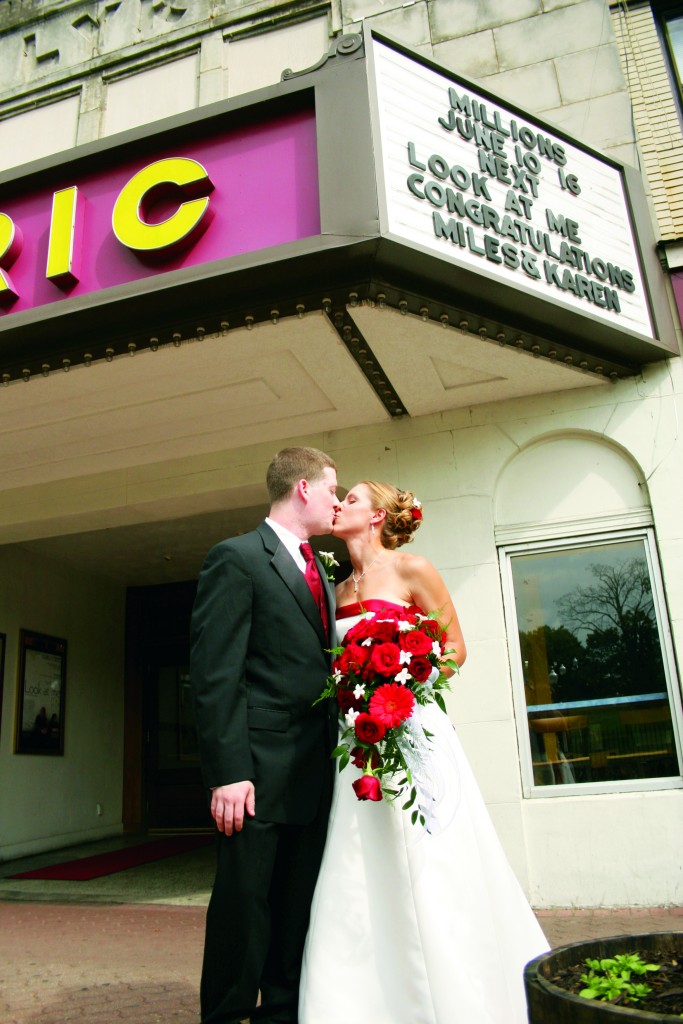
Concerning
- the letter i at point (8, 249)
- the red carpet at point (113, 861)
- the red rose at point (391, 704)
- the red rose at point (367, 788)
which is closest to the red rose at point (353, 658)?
the red rose at point (391, 704)

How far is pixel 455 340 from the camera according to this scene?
5551 mm

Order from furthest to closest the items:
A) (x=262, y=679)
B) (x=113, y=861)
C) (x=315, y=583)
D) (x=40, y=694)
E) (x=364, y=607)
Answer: (x=40, y=694) < (x=113, y=861) < (x=364, y=607) < (x=315, y=583) < (x=262, y=679)

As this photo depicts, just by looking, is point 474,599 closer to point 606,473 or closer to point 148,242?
point 606,473

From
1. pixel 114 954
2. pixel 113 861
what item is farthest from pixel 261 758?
pixel 113 861

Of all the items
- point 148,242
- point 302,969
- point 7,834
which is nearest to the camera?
point 302,969

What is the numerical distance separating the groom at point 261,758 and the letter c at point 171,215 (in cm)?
277

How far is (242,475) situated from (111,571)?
17.4 feet

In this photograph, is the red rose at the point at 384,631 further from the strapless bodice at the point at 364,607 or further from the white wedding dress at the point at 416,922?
the white wedding dress at the point at 416,922

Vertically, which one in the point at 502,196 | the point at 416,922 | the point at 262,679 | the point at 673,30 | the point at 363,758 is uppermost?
the point at 673,30

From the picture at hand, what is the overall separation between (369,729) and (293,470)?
1.08 metres

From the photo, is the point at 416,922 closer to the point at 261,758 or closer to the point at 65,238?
the point at 261,758

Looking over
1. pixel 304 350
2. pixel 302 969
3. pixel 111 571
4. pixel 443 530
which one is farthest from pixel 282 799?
pixel 111 571

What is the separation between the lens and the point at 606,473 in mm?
6312

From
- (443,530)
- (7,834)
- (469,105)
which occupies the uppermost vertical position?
(469,105)
